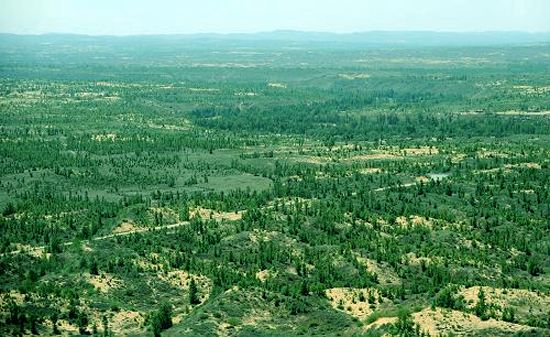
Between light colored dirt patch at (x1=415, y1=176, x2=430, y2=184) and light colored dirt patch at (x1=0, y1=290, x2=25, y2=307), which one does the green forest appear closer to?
light colored dirt patch at (x1=0, y1=290, x2=25, y2=307)

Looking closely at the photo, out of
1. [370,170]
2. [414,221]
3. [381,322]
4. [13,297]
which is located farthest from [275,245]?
[370,170]

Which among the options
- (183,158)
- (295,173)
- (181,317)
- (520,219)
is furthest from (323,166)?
(181,317)

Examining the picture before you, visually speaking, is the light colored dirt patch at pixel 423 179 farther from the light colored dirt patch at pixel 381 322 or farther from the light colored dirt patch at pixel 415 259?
the light colored dirt patch at pixel 381 322

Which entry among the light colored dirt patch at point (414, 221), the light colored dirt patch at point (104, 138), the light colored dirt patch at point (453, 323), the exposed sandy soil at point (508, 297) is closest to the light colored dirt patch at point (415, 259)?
Result: the light colored dirt patch at point (414, 221)

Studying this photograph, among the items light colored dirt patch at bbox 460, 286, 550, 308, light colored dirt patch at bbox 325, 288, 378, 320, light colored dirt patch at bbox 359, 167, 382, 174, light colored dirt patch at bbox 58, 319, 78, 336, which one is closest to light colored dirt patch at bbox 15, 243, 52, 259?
light colored dirt patch at bbox 58, 319, 78, 336

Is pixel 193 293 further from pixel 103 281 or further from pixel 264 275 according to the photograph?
pixel 103 281
